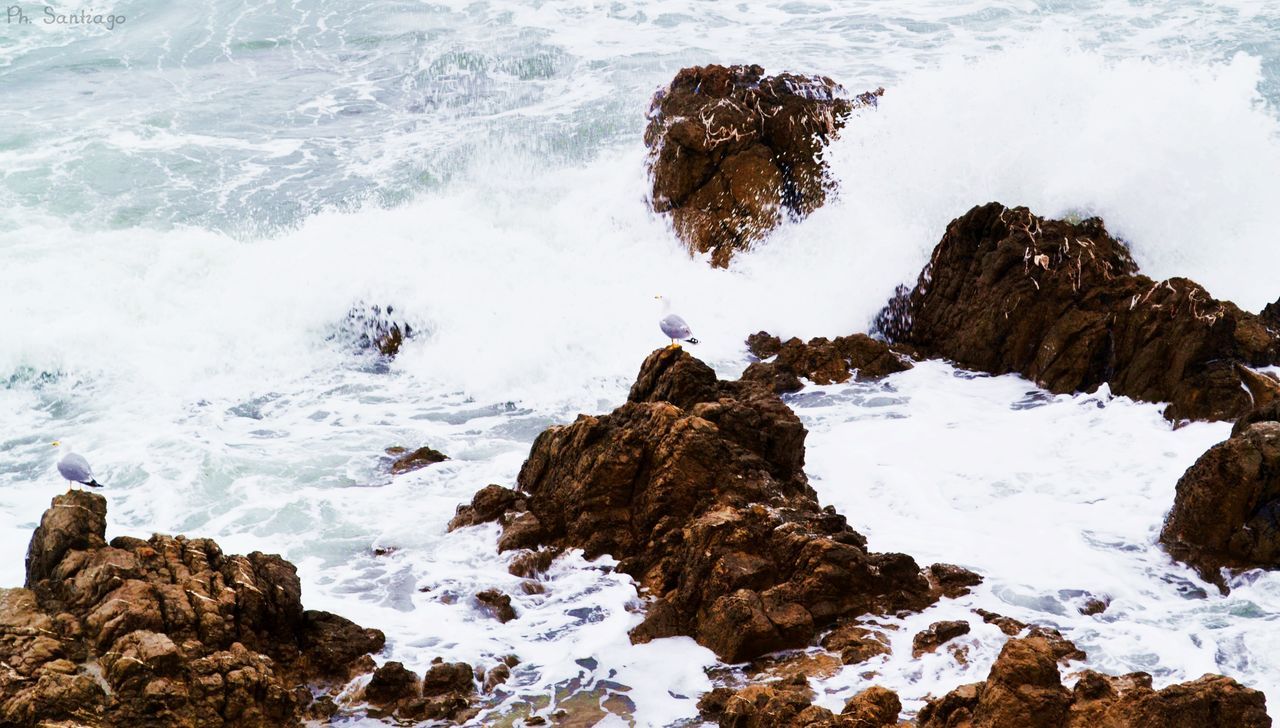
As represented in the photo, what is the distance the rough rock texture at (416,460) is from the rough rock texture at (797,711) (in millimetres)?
4772

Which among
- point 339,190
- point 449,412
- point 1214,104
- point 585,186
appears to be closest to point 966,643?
point 449,412

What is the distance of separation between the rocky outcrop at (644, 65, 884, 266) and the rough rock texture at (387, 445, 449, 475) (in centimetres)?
524

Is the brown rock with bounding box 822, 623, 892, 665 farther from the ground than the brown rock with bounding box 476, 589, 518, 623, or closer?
farther from the ground

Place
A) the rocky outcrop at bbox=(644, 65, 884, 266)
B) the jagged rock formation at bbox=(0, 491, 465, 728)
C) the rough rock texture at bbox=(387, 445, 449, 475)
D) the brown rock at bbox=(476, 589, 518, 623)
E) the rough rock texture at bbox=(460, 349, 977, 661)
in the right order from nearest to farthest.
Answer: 1. the jagged rock formation at bbox=(0, 491, 465, 728)
2. the rough rock texture at bbox=(460, 349, 977, 661)
3. the brown rock at bbox=(476, 589, 518, 623)
4. the rough rock texture at bbox=(387, 445, 449, 475)
5. the rocky outcrop at bbox=(644, 65, 884, 266)

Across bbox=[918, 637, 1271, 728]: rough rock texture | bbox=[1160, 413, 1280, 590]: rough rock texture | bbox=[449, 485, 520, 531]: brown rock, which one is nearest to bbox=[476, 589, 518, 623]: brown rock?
bbox=[449, 485, 520, 531]: brown rock

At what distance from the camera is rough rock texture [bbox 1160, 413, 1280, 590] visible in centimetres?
798

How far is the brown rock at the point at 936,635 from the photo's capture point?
23.4ft

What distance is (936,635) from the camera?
721 cm

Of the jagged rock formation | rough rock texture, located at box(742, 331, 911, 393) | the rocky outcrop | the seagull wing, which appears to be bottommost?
rough rock texture, located at box(742, 331, 911, 393)

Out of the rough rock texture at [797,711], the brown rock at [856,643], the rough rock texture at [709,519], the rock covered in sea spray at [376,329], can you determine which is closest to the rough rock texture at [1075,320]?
the rough rock texture at [709,519]

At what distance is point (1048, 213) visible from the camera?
43.2ft

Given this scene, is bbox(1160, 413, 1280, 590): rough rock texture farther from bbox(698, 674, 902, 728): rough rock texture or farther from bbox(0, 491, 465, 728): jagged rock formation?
bbox(0, 491, 465, 728): jagged rock formation

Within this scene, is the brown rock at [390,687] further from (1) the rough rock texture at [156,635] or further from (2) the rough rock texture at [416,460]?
(2) the rough rock texture at [416,460]

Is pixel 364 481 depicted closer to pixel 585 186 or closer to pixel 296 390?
pixel 296 390
